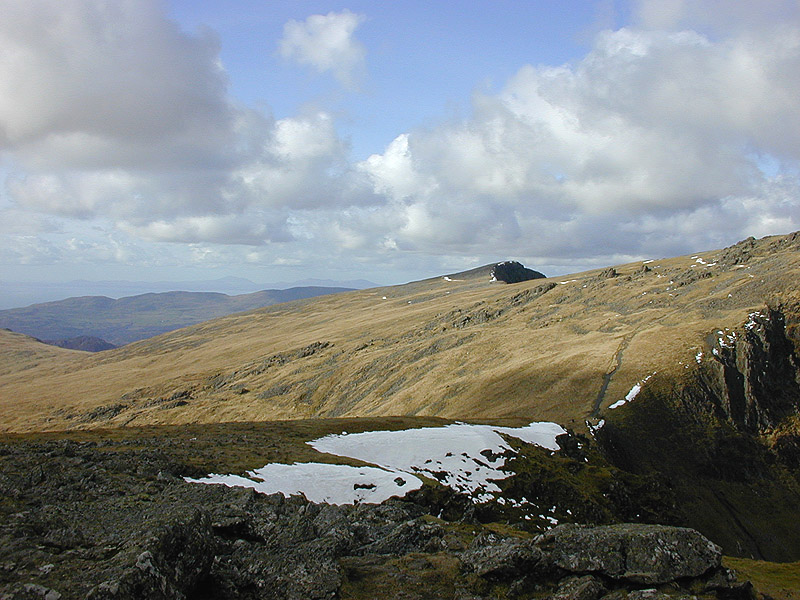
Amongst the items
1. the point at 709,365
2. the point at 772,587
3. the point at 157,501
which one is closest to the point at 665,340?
the point at 709,365

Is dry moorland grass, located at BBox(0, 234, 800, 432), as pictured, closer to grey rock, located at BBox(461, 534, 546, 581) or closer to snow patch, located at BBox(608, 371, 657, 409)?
snow patch, located at BBox(608, 371, 657, 409)

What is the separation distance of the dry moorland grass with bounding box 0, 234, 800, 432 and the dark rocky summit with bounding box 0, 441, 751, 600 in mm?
55863

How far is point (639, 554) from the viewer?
1684 cm

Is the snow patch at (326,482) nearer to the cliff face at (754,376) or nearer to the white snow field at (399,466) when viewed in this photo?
the white snow field at (399,466)

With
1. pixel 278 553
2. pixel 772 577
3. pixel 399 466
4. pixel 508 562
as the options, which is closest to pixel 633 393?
pixel 399 466

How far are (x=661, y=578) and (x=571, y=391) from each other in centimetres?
7171

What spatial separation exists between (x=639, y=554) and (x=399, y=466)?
28532 mm

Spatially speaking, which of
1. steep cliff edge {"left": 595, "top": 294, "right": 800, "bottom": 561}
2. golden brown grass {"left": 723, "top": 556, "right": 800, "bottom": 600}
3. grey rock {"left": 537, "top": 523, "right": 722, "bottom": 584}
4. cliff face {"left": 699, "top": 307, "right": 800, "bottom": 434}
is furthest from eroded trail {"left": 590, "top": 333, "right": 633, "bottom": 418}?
grey rock {"left": 537, "top": 523, "right": 722, "bottom": 584}

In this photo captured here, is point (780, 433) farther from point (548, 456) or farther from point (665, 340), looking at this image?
point (548, 456)

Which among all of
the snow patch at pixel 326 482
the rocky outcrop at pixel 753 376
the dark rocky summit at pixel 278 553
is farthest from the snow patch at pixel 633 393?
the dark rocky summit at pixel 278 553

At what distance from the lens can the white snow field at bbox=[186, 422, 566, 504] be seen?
104 feet

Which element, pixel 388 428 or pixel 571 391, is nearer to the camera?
pixel 388 428

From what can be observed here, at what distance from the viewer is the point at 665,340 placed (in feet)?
311

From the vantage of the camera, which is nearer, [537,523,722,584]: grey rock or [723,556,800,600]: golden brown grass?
[537,523,722,584]: grey rock
